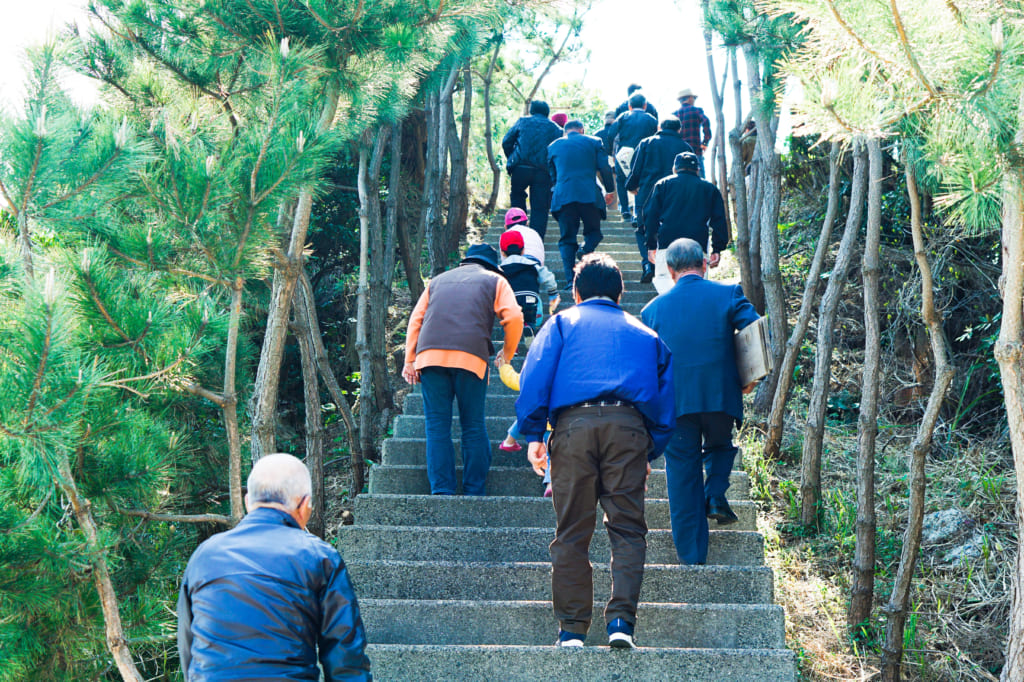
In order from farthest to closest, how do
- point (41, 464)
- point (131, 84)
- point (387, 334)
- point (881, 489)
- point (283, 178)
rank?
point (387, 334) < point (881, 489) < point (131, 84) < point (283, 178) < point (41, 464)

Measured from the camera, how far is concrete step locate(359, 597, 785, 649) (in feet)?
14.3

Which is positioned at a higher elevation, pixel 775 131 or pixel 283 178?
pixel 775 131

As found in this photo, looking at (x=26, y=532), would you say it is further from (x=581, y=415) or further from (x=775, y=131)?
(x=775, y=131)

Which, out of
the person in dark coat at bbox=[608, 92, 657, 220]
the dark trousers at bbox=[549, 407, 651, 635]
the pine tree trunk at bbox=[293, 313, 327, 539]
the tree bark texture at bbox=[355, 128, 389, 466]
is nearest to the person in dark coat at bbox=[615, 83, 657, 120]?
the person in dark coat at bbox=[608, 92, 657, 220]

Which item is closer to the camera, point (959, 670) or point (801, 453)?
point (959, 670)

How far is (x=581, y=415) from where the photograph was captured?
13.2 ft

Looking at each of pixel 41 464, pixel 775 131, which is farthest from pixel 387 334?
pixel 41 464

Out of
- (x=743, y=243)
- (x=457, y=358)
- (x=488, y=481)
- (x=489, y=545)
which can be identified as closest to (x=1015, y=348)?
(x=489, y=545)

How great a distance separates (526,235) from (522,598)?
3.41m

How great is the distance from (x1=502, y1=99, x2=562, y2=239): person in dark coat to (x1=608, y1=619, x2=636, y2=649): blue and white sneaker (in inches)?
234

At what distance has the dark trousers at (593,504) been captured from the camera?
3988mm

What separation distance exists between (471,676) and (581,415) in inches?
48.1

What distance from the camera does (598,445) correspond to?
4004mm

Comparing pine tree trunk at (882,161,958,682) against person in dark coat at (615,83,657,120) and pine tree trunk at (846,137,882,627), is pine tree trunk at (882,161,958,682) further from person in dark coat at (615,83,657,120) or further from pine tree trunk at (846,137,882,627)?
person in dark coat at (615,83,657,120)
